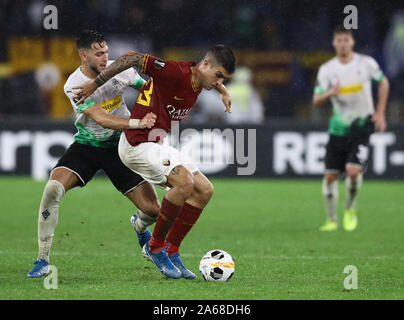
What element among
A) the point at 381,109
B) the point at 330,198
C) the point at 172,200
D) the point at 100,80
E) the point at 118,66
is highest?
the point at 118,66

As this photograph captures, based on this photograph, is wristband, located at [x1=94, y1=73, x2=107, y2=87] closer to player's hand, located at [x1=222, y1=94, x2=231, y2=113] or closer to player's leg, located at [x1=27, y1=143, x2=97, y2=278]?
player's leg, located at [x1=27, y1=143, x2=97, y2=278]

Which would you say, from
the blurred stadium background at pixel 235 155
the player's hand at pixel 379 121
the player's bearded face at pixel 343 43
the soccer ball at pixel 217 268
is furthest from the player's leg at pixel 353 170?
the soccer ball at pixel 217 268

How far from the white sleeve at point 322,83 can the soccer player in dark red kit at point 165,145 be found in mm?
4043

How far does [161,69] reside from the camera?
22.5ft

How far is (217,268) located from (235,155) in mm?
9290

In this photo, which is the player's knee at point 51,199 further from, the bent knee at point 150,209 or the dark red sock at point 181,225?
the dark red sock at point 181,225

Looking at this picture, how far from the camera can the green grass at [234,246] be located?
252 inches

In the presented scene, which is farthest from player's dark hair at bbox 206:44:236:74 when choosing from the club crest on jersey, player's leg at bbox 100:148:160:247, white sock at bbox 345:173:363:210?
white sock at bbox 345:173:363:210

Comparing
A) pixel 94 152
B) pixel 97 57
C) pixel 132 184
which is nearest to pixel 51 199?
pixel 94 152

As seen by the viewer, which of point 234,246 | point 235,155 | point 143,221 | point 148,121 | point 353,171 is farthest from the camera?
point 235,155

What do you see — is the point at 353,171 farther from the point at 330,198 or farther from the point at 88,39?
the point at 88,39

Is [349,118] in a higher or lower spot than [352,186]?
higher

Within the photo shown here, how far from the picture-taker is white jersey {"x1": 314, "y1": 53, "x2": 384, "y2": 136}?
11.1m
